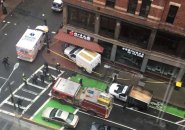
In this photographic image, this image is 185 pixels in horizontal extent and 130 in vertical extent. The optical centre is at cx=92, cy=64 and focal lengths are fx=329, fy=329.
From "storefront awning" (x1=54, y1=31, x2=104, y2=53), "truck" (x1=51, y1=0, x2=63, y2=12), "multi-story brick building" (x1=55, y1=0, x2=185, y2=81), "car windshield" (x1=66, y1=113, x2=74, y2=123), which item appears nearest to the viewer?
"car windshield" (x1=66, y1=113, x2=74, y2=123)

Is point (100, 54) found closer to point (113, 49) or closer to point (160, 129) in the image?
point (113, 49)

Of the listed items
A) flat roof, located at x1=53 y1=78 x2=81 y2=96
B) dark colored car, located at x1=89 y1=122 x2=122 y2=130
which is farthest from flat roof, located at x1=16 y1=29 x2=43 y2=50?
dark colored car, located at x1=89 y1=122 x2=122 y2=130

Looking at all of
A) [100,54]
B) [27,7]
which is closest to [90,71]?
[100,54]

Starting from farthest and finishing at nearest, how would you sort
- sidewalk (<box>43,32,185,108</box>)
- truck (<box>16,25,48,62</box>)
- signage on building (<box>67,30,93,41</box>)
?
signage on building (<box>67,30,93,41</box>), truck (<box>16,25,48,62</box>), sidewalk (<box>43,32,185,108</box>)

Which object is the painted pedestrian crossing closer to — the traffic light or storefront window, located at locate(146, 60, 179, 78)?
storefront window, located at locate(146, 60, 179, 78)

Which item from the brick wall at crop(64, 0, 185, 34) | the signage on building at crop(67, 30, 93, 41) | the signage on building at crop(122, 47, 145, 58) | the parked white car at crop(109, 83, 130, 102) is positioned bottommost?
the parked white car at crop(109, 83, 130, 102)
